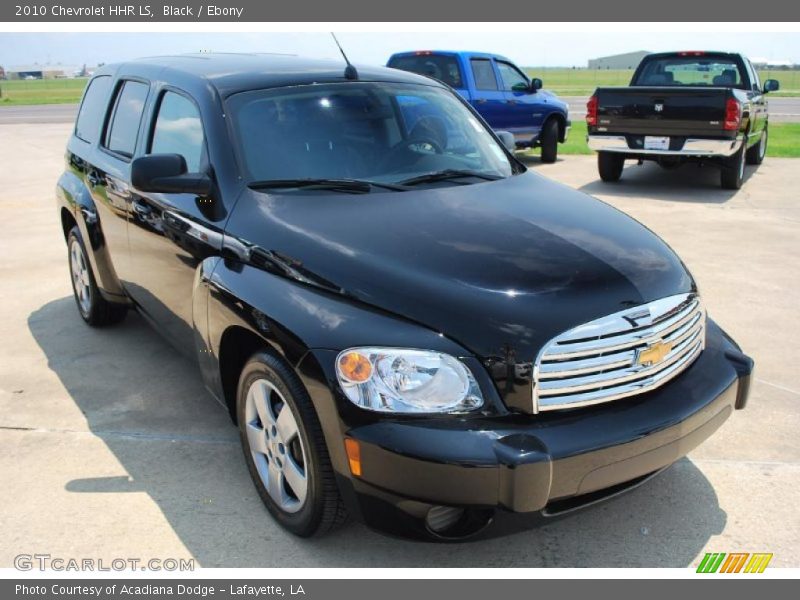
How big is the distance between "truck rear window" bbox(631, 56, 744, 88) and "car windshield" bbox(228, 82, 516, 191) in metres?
9.13

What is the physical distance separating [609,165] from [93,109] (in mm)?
8126

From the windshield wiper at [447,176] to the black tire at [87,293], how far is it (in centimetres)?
251

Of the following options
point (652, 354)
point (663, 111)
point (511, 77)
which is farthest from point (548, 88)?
point (652, 354)

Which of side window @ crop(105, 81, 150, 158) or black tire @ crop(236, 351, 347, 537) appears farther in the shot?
side window @ crop(105, 81, 150, 158)

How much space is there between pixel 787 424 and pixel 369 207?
2.44 m

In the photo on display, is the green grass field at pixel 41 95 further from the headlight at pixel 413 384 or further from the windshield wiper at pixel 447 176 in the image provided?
the headlight at pixel 413 384

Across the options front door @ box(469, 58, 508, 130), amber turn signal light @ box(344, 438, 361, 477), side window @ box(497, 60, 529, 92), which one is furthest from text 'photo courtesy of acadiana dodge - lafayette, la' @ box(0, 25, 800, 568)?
side window @ box(497, 60, 529, 92)

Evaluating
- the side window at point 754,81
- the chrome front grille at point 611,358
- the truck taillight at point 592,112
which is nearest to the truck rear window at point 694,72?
the side window at point 754,81

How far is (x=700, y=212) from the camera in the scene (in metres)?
9.30

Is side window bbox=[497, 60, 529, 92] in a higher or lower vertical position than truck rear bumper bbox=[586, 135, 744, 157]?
higher

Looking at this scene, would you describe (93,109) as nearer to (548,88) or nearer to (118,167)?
(118,167)

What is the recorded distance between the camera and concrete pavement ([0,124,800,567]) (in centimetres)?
292
